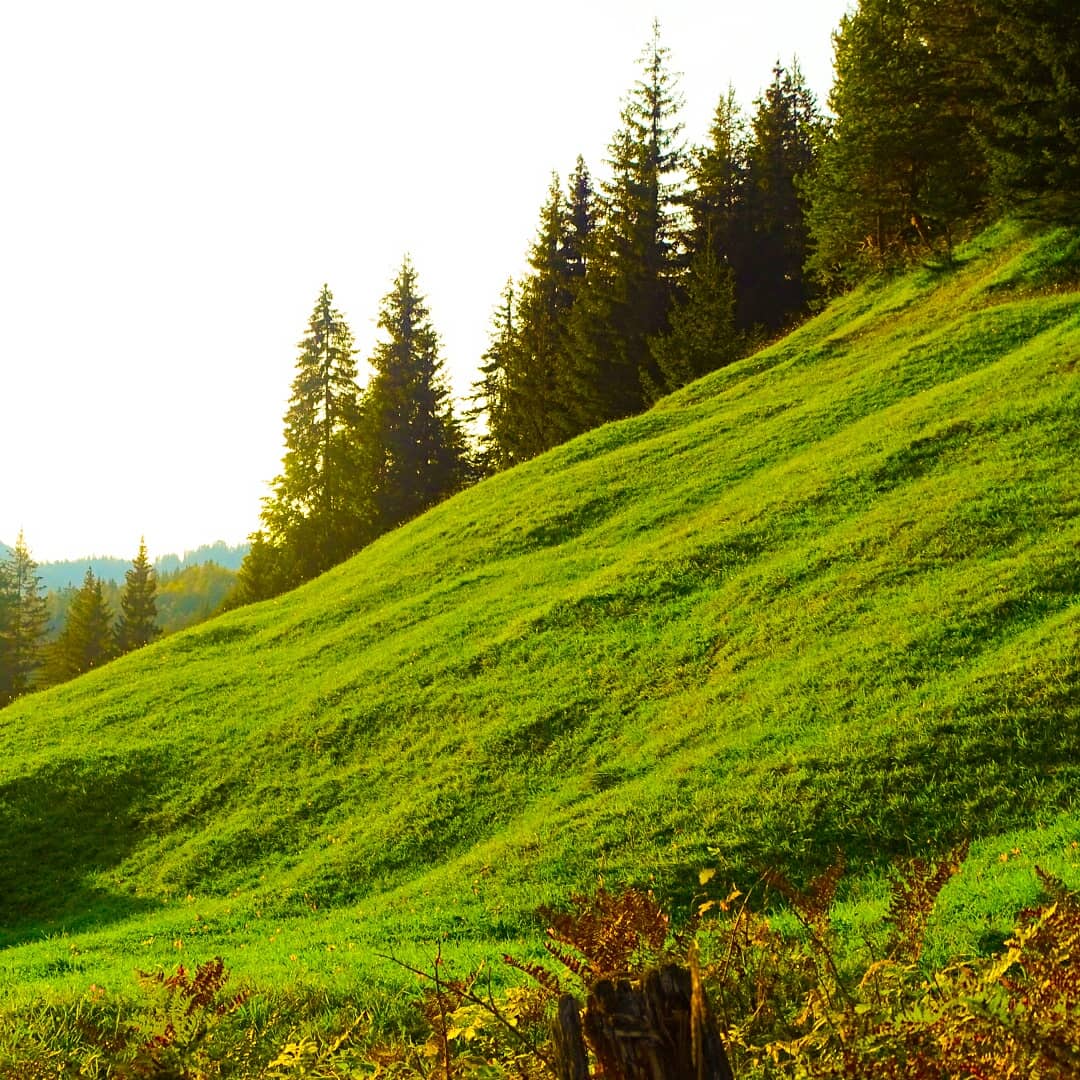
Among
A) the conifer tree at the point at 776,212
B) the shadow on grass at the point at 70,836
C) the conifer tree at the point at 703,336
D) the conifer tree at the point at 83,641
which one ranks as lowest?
the shadow on grass at the point at 70,836

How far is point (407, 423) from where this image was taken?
58.0 meters

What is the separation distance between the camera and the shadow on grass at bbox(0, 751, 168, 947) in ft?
48.9

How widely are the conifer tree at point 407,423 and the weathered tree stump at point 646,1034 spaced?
178 ft

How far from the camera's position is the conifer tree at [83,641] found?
229ft

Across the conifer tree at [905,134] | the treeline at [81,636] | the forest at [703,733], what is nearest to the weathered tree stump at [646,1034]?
the forest at [703,733]

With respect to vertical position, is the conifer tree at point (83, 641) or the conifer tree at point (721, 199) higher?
the conifer tree at point (721, 199)

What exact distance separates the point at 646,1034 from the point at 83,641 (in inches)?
3071

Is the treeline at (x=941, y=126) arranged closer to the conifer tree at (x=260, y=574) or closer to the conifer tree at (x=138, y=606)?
the conifer tree at (x=260, y=574)

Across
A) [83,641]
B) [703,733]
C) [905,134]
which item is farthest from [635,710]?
[83,641]

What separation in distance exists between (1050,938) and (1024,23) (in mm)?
35524

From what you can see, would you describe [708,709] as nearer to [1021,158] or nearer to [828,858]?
[828,858]

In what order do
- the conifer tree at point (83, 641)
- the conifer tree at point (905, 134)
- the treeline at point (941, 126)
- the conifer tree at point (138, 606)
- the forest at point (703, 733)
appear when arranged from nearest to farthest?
the forest at point (703, 733)
the treeline at point (941, 126)
the conifer tree at point (905, 134)
the conifer tree at point (83, 641)
the conifer tree at point (138, 606)

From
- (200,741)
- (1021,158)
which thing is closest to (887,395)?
(1021,158)

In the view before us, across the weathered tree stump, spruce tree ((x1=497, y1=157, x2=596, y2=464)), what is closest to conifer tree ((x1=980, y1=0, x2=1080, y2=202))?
spruce tree ((x1=497, y1=157, x2=596, y2=464))
